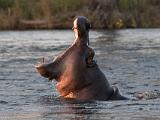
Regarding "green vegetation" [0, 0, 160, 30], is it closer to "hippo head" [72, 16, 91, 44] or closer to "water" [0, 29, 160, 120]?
"water" [0, 29, 160, 120]

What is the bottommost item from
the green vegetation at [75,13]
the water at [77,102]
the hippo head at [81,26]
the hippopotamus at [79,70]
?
the green vegetation at [75,13]

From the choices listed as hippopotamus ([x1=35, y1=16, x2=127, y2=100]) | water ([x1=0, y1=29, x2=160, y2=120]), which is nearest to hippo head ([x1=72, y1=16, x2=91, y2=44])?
hippopotamus ([x1=35, y1=16, x2=127, y2=100])

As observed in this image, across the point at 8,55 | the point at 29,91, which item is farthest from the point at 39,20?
the point at 29,91

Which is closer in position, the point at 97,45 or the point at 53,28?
the point at 97,45

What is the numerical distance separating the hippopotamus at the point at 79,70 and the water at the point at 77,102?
10.3 inches

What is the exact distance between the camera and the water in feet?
41.0

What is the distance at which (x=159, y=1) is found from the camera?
49031 millimetres

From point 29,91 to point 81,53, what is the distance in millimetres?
3611

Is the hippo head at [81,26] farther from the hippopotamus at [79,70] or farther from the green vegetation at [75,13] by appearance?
the green vegetation at [75,13]

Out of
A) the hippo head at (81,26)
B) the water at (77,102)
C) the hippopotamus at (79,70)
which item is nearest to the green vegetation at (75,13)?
the water at (77,102)

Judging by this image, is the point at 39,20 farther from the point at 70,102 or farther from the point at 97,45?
the point at 70,102

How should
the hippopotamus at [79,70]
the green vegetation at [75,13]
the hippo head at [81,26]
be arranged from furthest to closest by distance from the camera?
the green vegetation at [75,13] → the hippopotamus at [79,70] → the hippo head at [81,26]

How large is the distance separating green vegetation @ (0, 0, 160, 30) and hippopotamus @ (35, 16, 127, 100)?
29821 mm

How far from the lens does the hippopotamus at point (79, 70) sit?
12.6 meters
